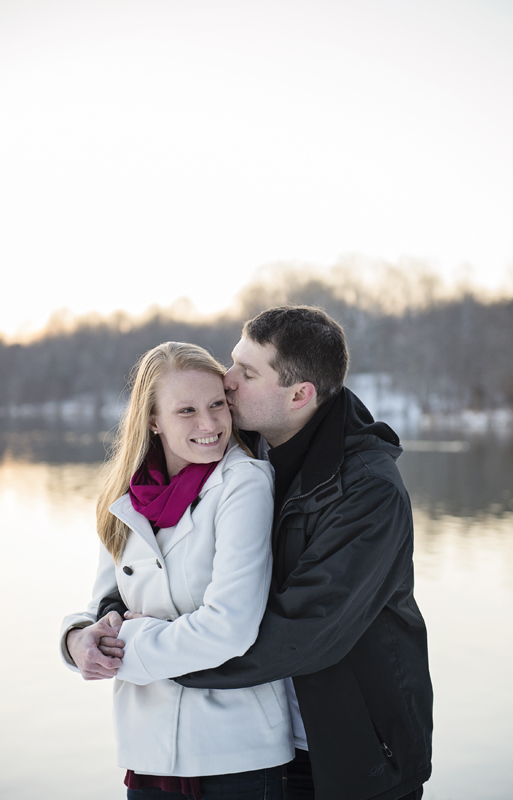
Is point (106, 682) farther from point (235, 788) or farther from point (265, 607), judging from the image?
point (265, 607)

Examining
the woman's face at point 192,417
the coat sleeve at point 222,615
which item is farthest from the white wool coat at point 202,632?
the woman's face at point 192,417

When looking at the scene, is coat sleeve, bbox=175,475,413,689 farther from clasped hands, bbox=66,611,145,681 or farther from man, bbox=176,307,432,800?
clasped hands, bbox=66,611,145,681

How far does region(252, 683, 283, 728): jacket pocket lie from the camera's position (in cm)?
194

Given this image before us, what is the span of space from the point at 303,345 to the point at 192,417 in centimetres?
43

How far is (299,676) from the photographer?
1.96m

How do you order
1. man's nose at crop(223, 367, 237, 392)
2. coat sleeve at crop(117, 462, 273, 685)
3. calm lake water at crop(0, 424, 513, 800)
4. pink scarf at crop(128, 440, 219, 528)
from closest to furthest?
coat sleeve at crop(117, 462, 273, 685)
pink scarf at crop(128, 440, 219, 528)
man's nose at crop(223, 367, 237, 392)
calm lake water at crop(0, 424, 513, 800)

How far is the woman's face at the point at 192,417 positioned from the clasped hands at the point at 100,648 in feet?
1.65

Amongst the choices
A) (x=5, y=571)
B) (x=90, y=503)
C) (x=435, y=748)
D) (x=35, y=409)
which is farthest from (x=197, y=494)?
(x=35, y=409)

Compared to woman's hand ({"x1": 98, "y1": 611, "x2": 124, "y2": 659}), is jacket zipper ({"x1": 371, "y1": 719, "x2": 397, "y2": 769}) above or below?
below

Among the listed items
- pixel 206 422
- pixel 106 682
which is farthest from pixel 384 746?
pixel 106 682

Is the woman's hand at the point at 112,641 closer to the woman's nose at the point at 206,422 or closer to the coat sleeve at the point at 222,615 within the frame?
the coat sleeve at the point at 222,615

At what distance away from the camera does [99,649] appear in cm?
193

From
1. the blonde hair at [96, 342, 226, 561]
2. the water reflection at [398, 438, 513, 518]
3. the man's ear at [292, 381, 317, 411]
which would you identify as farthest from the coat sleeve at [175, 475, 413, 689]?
the water reflection at [398, 438, 513, 518]

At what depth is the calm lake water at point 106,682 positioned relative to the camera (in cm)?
447
